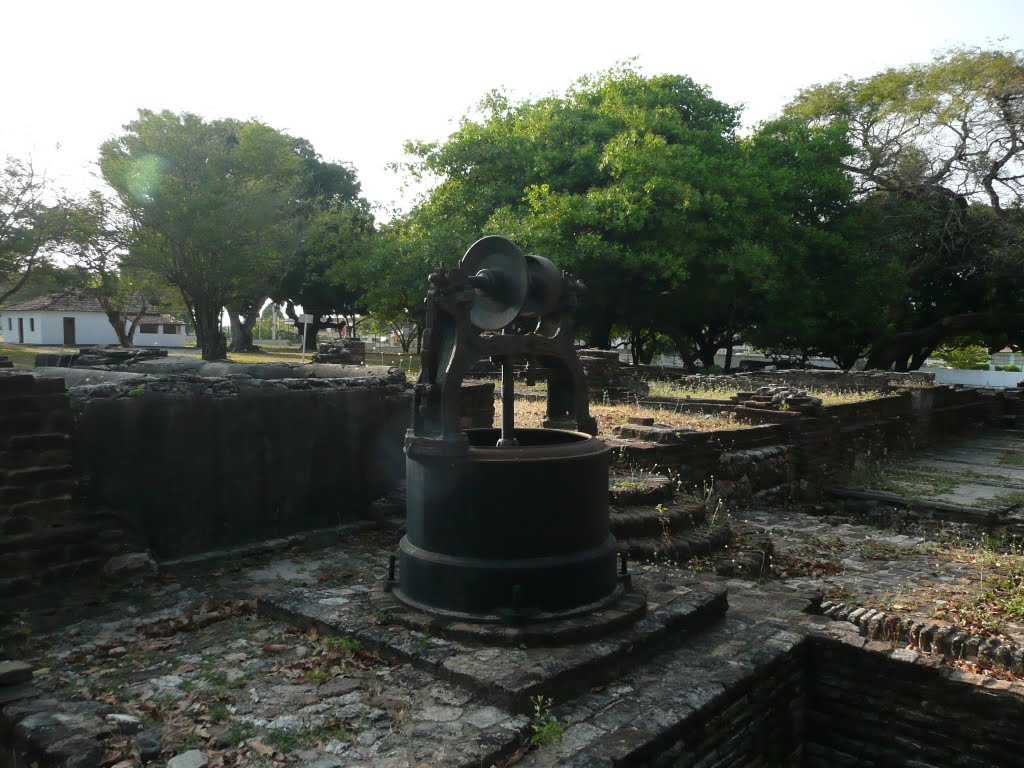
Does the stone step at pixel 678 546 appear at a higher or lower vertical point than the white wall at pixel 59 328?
lower

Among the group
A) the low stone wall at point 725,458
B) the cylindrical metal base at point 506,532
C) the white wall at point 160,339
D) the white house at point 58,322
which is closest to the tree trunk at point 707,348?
the low stone wall at point 725,458

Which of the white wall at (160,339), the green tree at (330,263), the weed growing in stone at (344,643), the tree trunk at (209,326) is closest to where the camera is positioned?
the weed growing in stone at (344,643)

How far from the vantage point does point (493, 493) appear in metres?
4.05

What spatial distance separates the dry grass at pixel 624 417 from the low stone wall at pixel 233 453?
4.05m

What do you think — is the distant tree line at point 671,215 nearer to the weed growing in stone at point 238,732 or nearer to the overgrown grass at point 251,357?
the overgrown grass at point 251,357

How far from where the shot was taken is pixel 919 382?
18969 millimetres

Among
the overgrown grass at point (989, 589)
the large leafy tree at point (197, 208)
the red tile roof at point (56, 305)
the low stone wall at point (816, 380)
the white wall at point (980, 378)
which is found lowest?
the overgrown grass at point (989, 589)

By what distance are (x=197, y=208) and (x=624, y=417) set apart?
68.0 ft

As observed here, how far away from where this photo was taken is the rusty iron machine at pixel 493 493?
13.3 feet

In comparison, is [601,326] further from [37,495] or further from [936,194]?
[37,495]

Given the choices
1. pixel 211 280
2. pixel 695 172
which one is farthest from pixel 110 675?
pixel 211 280

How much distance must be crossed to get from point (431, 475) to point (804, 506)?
7688mm

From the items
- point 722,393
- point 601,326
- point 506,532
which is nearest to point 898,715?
point 506,532

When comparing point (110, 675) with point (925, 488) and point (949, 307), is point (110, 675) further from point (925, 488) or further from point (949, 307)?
Answer: point (949, 307)
